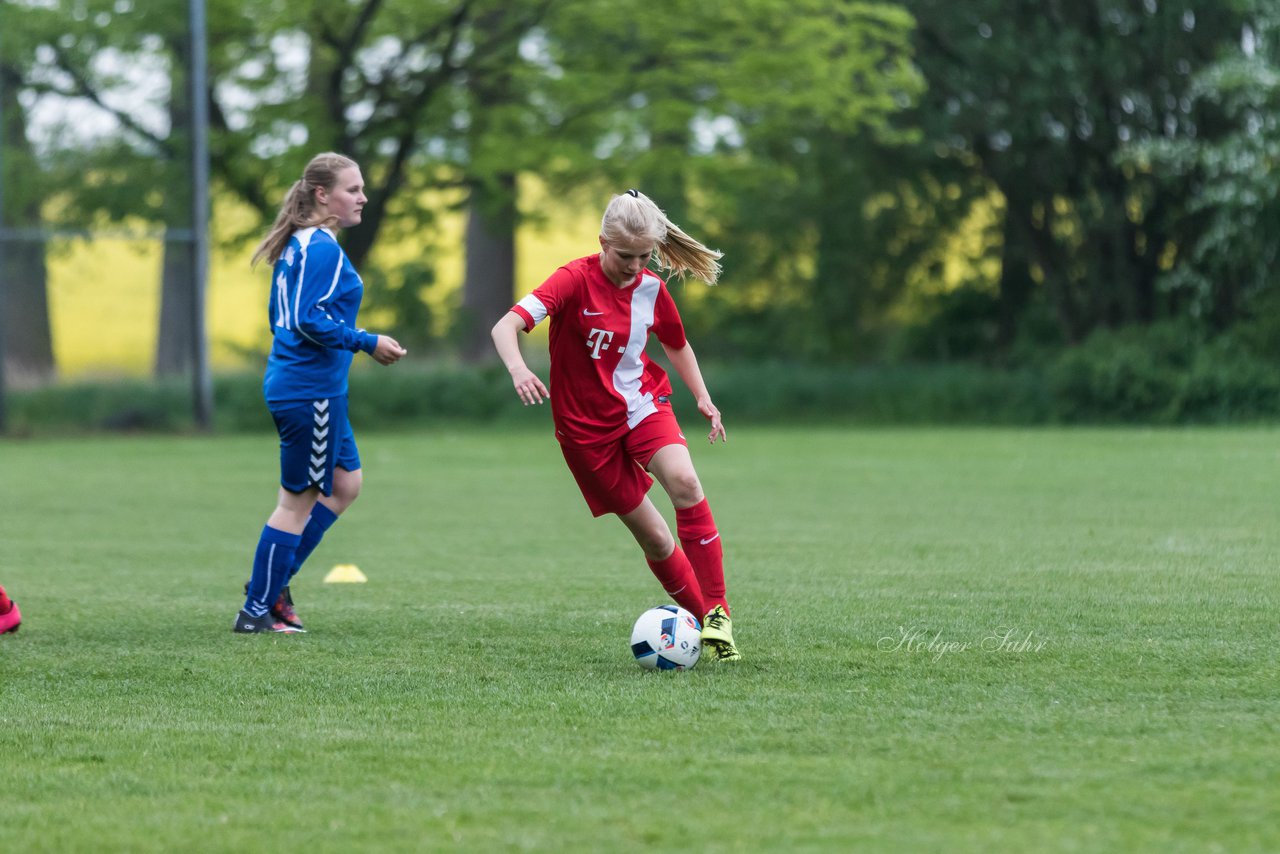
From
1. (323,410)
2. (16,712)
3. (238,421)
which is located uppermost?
(323,410)

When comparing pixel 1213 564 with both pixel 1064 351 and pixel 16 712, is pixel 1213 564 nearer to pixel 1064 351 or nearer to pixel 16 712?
pixel 16 712

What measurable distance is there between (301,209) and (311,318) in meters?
0.52

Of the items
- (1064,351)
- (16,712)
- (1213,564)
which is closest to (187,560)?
(16,712)

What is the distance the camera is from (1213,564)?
28.5 feet

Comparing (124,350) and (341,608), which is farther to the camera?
(124,350)

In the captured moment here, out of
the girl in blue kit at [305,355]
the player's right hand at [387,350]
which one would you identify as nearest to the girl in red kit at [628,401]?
the player's right hand at [387,350]

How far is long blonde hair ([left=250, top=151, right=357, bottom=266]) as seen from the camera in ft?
22.8

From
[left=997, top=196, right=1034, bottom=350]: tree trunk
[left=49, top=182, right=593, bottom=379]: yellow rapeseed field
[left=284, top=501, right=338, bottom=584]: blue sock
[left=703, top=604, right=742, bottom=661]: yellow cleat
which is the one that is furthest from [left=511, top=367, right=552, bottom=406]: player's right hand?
[left=997, top=196, right=1034, bottom=350]: tree trunk

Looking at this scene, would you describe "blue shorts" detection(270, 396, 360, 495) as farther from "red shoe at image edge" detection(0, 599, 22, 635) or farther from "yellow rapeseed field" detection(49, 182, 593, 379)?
"yellow rapeseed field" detection(49, 182, 593, 379)

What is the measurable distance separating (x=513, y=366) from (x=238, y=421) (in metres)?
20.3

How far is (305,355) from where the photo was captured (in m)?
6.94

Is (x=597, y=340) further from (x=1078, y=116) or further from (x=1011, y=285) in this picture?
(x=1011, y=285)

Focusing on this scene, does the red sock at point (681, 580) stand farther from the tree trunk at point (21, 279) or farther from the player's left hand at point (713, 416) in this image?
the tree trunk at point (21, 279)

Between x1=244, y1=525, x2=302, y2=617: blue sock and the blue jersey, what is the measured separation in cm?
57
